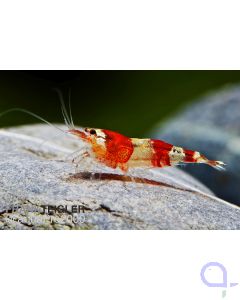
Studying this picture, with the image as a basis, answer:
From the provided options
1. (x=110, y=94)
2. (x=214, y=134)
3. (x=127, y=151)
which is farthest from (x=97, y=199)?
(x=110, y=94)

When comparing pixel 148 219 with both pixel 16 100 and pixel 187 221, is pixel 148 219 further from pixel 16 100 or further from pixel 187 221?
pixel 16 100

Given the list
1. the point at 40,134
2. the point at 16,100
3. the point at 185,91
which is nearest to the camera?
the point at 40,134

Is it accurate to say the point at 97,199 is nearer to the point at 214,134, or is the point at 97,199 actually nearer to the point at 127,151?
the point at 127,151

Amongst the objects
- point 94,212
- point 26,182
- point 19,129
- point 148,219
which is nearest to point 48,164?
point 26,182

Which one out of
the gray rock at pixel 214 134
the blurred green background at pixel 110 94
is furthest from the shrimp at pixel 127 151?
the gray rock at pixel 214 134

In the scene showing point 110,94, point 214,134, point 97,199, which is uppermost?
point 110,94

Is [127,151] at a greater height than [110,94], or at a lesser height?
greater

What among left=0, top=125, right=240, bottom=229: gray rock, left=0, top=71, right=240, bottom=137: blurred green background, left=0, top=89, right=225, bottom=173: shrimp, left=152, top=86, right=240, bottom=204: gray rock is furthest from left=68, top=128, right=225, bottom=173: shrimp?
left=152, top=86, right=240, bottom=204: gray rock

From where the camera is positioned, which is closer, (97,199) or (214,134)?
(97,199)
